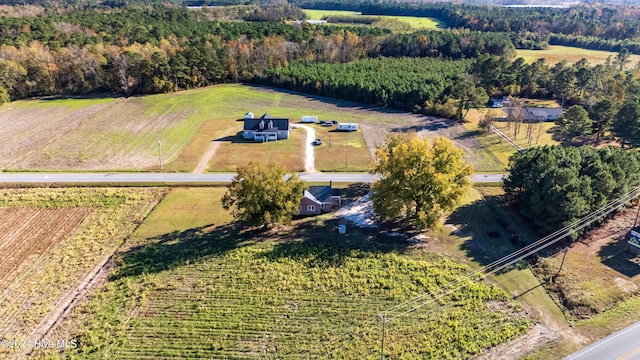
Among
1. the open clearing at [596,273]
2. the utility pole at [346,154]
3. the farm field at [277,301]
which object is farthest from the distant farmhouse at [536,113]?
the farm field at [277,301]

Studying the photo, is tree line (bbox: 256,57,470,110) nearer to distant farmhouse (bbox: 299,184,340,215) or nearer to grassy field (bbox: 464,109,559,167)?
grassy field (bbox: 464,109,559,167)

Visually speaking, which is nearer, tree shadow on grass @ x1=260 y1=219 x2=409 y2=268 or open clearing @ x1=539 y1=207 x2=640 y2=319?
open clearing @ x1=539 y1=207 x2=640 y2=319

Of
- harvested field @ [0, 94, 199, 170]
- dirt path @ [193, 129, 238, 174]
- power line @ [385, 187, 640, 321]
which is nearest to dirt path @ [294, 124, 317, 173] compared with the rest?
dirt path @ [193, 129, 238, 174]

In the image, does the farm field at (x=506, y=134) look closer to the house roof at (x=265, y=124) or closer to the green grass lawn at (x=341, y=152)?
the green grass lawn at (x=341, y=152)

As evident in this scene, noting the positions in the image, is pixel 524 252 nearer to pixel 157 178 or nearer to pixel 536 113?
pixel 157 178

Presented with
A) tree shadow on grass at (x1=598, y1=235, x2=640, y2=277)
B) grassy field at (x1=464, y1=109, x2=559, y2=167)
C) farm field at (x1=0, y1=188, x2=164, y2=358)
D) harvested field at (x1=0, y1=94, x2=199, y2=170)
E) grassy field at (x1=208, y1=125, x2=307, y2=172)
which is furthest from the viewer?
grassy field at (x1=464, y1=109, x2=559, y2=167)

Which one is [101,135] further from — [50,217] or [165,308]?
[165,308]

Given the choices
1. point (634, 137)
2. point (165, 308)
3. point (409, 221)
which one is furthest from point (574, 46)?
point (165, 308)
